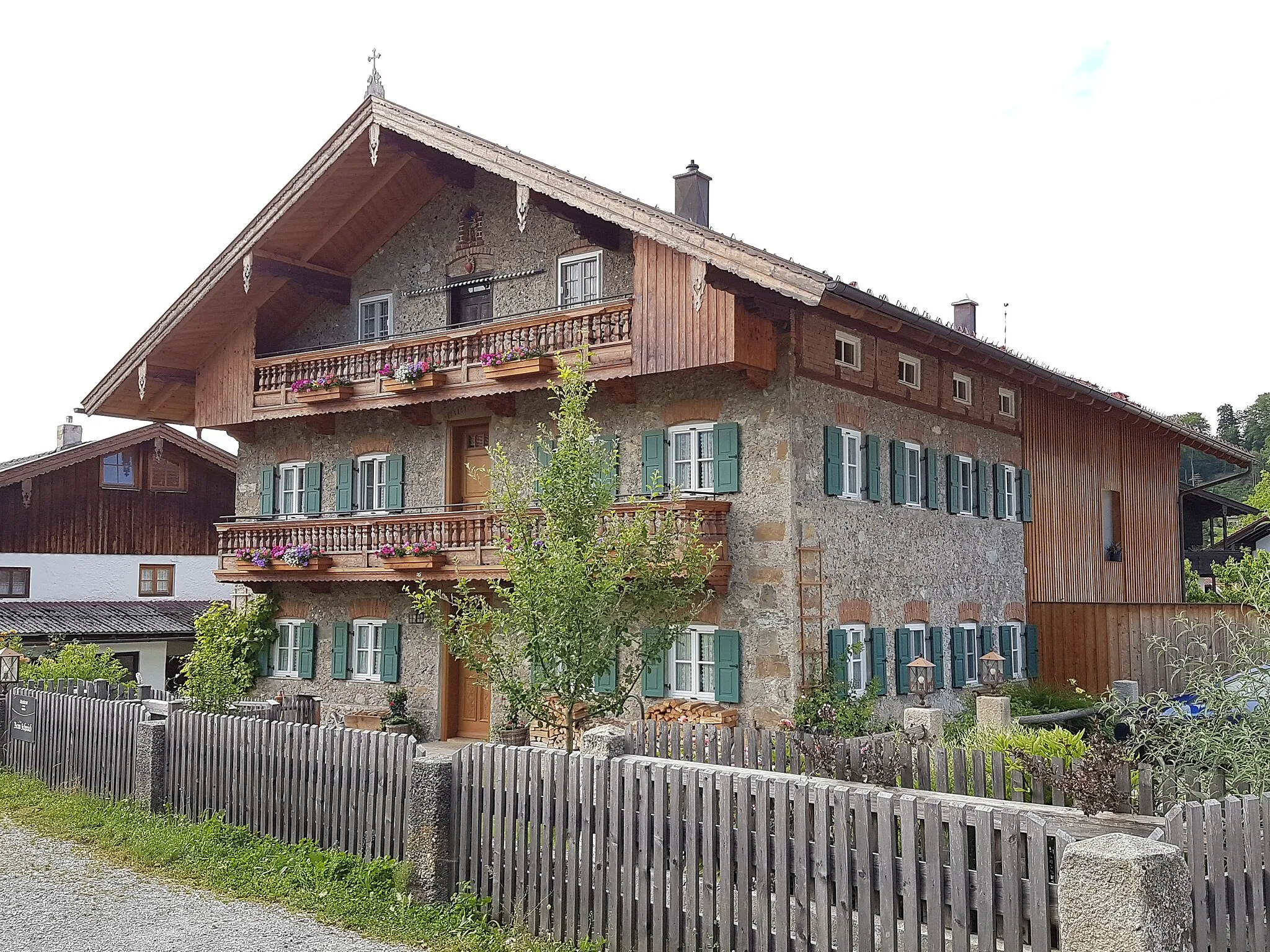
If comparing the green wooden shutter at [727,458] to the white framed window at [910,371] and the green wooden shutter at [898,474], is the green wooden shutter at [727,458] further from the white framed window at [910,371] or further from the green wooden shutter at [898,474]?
the white framed window at [910,371]

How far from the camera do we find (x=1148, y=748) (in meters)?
8.84

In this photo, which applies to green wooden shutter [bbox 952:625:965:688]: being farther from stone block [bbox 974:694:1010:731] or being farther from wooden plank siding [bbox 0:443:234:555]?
wooden plank siding [bbox 0:443:234:555]

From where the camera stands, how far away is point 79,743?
13578 millimetres

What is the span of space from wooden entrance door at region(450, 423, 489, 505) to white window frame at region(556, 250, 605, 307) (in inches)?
106

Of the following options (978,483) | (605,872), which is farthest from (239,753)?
(978,483)

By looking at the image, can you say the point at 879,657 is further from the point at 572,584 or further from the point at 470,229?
the point at 470,229

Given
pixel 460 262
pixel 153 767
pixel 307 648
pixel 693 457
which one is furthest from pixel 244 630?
pixel 153 767

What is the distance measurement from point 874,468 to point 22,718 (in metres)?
12.5

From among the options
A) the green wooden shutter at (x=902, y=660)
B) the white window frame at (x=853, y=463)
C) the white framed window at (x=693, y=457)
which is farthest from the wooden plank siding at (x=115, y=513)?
the green wooden shutter at (x=902, y=660)

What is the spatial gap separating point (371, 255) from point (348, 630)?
275 inches

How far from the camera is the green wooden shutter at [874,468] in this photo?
18250 millimetres

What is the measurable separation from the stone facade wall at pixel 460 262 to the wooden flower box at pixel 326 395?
1.59m

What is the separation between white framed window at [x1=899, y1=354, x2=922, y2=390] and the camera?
1952 cm


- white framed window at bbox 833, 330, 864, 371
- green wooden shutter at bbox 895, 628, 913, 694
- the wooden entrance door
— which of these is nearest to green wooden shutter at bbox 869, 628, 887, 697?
green wooden shutter at bbox 895, 628, 913, 694
